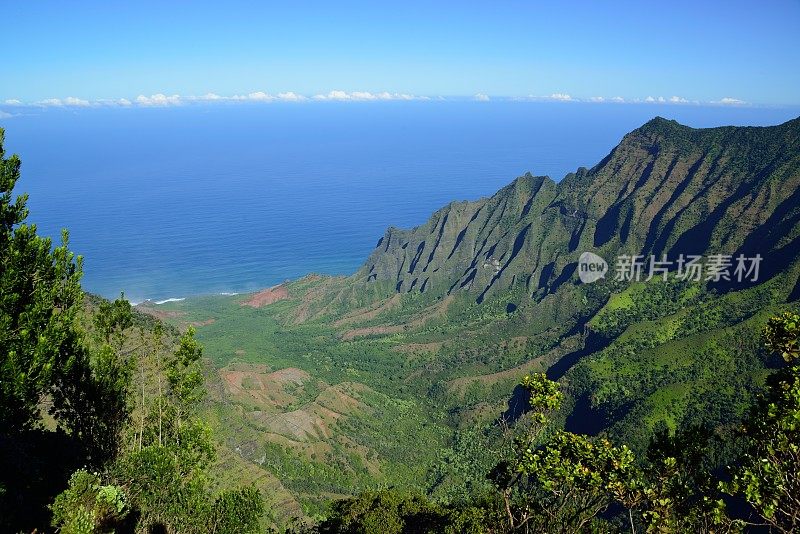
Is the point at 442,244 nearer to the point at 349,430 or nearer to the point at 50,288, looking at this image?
the point at 349,430

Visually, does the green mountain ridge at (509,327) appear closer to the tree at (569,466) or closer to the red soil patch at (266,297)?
the red soil patch at (266,297)

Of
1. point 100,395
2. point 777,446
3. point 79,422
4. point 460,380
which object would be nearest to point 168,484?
point 100,395

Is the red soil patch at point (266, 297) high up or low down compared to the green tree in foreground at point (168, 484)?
down

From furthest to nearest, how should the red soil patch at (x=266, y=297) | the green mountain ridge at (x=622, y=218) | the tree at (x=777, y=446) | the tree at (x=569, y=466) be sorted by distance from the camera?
the red soil patch at (x=266, y=297)
the green mountain ridge at (x=622, y=218)
the tree at (x=569, y=466)
the tree at (x=777, y=446)

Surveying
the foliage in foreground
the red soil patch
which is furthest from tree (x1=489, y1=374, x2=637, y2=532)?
the red soil patch

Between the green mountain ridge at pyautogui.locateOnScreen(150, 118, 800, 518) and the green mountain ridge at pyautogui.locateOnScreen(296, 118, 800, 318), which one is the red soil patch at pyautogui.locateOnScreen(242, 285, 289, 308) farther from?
the green mountain ridge at pyautogui.locateOnScreen(296, 118, 800, 318)

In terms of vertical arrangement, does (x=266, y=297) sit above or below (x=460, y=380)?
above

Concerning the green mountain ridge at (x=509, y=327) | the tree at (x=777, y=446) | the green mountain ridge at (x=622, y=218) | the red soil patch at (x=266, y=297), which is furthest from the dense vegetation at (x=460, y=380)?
the red soil patch at (x=266, y=297)

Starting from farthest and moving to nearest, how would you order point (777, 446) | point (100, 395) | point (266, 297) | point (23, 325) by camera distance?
point (266, 297) < point (100, 395) < point (23, 325) < point (777, 446)

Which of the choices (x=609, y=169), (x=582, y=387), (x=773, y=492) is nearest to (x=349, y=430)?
(x=582, y=387)

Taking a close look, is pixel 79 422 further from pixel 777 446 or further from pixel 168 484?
pixel 777 446
